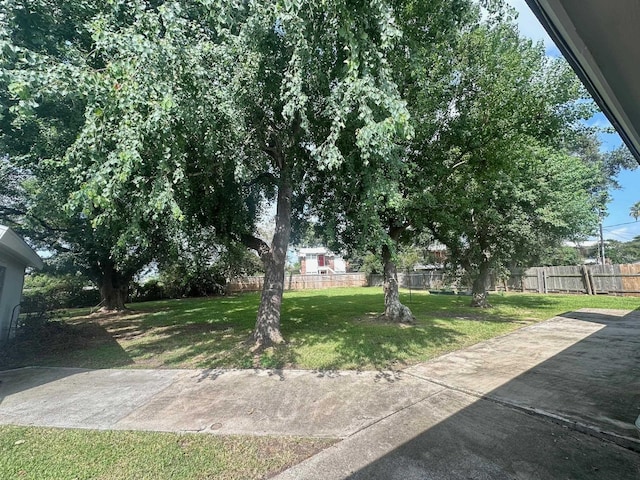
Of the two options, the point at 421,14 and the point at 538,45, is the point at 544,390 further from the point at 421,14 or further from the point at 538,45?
the point at 538,45

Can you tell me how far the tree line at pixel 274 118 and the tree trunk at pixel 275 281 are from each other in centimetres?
4

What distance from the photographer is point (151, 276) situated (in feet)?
70.0

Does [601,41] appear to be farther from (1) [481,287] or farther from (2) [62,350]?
(1) [481,287]

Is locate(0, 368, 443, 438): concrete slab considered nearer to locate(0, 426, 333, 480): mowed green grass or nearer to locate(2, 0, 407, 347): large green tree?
locate(0, 426, 333, 480): mowed green grass

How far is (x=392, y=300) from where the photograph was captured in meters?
9.48

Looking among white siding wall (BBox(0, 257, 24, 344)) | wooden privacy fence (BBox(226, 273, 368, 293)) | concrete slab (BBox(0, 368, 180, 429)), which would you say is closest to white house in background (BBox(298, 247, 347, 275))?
wooden privacy fence (BBox(226, 273, 368, 293))

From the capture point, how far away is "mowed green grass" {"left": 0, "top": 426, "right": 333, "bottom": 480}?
252 centimetres

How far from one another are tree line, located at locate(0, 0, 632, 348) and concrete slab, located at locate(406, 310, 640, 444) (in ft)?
7.61

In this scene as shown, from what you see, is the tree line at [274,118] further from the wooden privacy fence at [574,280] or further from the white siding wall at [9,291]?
the wooden privacy fence at [574,280]

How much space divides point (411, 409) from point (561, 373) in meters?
2.67

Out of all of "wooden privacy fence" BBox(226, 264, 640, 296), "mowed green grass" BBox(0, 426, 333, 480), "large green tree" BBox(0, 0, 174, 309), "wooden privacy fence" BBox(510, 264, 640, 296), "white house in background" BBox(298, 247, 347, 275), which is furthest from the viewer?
"white house in background" BBox(298, 247, 347, 275)

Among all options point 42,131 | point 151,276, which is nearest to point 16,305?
point 42,131

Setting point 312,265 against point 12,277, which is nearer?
point 12,277

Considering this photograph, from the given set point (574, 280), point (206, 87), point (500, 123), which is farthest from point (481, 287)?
point (206, 87)
